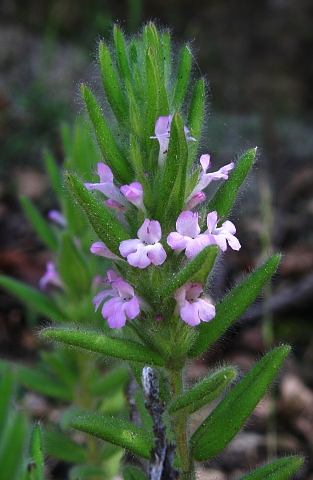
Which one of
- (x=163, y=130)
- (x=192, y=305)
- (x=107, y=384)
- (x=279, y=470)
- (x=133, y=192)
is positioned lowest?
(x=107, y=384)

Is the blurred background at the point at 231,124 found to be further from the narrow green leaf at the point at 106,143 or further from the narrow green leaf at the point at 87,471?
the narrow green leaf at the point at 106,143

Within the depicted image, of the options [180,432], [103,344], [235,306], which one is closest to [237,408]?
[180,432]

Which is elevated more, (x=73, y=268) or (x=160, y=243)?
(x=160, y=243)

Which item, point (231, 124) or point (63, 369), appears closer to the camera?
point (63, 369)

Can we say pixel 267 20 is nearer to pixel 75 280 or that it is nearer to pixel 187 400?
pixel 75 280

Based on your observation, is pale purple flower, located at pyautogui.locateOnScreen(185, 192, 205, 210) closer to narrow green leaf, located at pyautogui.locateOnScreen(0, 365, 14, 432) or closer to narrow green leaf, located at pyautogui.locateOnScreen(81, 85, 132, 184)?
narrow green leaf, located at pyautogui.locateOnScreen(81, 85, 132, 184)

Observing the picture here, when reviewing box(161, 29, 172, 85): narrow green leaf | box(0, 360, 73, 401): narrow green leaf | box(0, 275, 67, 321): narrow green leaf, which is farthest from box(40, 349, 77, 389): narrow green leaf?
box(161, 29, 172, 85): narrow green leaf

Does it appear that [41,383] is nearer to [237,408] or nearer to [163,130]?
[237,408]

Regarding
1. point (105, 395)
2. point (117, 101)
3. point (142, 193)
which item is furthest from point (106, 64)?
point (105, 395)
